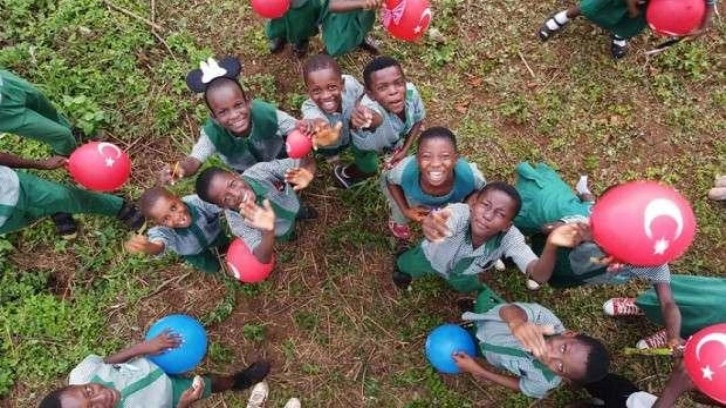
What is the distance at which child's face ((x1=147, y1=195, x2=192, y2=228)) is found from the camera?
3609 mm

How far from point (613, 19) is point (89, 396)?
4436 millimetres

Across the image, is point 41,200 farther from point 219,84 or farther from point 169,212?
point 219,84

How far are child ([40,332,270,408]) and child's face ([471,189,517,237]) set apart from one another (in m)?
1.97

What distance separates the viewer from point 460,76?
211 inches

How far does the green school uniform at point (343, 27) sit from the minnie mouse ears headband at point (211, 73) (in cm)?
79

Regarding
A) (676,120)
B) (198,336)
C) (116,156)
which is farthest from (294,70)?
(676,120)

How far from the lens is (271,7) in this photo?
4156mm

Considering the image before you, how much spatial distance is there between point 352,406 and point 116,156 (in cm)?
236

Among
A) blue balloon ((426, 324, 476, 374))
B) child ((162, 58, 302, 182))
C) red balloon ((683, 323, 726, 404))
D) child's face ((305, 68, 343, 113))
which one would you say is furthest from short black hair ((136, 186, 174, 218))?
red balloon ((683, 323, 726, 404))

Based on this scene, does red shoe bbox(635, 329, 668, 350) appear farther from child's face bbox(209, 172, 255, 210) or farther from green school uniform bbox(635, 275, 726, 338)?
child's face bbox(209, 172, 255, 210)

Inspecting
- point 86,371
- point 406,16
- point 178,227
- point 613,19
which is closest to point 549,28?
point 613,19

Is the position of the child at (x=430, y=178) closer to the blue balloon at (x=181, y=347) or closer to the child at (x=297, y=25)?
the child at (x=297, y=25)

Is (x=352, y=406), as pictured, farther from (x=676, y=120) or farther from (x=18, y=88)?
(x=676, y=120)

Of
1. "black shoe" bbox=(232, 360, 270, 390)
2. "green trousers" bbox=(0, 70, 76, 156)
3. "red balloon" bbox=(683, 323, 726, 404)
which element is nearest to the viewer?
"red balloon" bbox=(683, 323, 726, 404)
